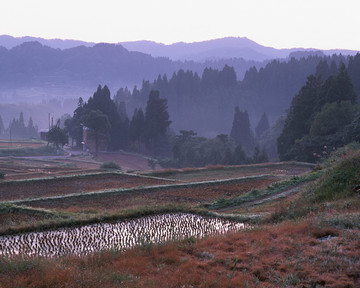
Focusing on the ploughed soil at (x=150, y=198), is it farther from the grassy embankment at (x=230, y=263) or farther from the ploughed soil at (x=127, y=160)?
the ploughed soil at (x=127, y=160)

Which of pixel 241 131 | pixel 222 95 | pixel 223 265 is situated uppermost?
pixel 222 95

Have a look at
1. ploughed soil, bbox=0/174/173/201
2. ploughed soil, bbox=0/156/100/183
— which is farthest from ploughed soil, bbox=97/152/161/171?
ploughed soil, bbox=0/174/173/201

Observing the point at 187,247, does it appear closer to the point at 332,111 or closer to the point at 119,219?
the point at 119,219

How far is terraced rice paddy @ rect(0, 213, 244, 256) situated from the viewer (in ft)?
34.0

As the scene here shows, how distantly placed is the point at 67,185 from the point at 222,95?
12552cm

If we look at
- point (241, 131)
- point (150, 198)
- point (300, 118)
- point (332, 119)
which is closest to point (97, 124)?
point (241, 131)

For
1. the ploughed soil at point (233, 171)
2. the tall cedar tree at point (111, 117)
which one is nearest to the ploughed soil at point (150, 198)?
the ploughed soil at point (233, 171)

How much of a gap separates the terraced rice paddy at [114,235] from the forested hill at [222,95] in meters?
131

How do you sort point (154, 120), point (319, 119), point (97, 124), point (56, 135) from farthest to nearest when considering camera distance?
1. point (154, 120)
2. point (97, 124)
3. point (56, 135)
4. point (319, 119)

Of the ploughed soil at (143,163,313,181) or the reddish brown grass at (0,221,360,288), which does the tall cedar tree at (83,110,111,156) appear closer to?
the ploughed soil at (143,163,313,181)

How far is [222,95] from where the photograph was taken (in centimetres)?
15012

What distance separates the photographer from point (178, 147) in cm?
7931

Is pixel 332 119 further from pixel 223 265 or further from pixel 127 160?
pixel 223 265

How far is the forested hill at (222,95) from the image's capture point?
488ft
